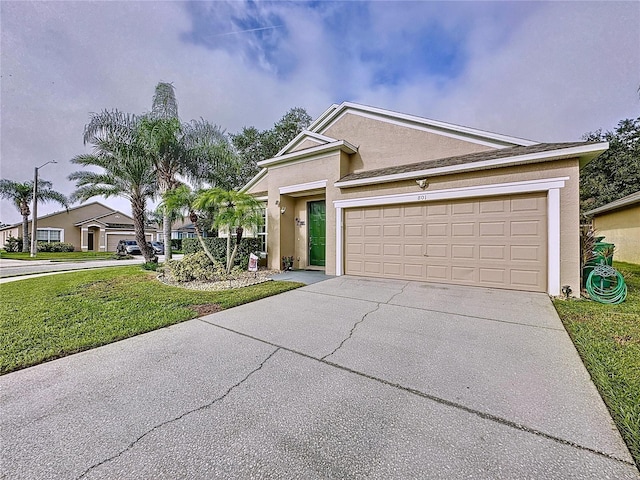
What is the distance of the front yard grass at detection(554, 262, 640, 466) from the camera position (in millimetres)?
2154

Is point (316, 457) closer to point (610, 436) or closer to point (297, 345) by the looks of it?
point (297, 345)

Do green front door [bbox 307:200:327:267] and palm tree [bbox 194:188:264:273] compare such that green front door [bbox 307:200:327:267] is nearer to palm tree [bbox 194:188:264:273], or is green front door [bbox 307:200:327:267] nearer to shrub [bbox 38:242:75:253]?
palm tree [bbox 194:188:264:273]

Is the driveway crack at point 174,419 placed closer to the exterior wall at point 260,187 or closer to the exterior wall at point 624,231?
the exterior wall at point 260,187

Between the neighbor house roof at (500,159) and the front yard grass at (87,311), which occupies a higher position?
the neighbor house roof at (500,159)

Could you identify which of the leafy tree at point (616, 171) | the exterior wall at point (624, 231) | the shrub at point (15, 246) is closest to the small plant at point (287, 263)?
the exterior wall at point (624, 231)

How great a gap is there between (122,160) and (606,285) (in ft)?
55.5

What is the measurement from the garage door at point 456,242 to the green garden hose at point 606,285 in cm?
86

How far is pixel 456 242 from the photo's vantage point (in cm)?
744

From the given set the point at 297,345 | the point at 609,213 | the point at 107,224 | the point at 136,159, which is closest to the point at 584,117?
the point at 609,213

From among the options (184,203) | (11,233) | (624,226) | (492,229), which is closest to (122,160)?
(184,203)

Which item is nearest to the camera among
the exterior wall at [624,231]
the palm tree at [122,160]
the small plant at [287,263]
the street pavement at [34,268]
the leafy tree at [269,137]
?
the small plant at [287,263]

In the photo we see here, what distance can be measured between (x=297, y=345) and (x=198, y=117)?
13.1 metres

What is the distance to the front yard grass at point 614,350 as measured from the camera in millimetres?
2154

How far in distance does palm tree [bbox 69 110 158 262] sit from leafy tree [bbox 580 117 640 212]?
32342 millimetres
